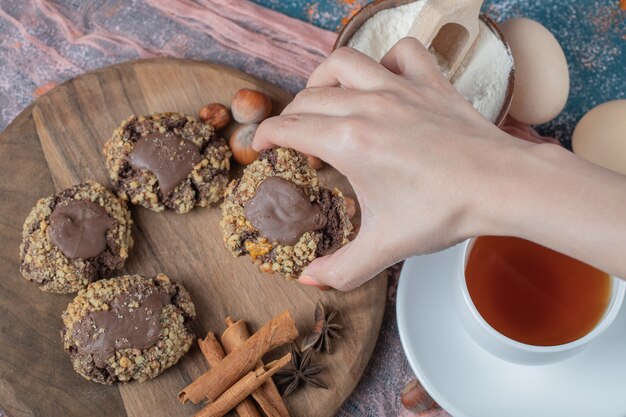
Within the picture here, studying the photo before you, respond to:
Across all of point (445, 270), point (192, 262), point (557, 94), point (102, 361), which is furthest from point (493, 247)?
point (102, 361)

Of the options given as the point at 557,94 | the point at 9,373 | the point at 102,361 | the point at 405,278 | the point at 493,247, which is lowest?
the point at 9,373

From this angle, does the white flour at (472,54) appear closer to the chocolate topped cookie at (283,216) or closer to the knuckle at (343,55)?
the knuckle at (343,55)

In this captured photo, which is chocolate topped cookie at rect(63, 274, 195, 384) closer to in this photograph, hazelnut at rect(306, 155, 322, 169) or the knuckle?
hazelnut at rect(306, 155, 322, 169)

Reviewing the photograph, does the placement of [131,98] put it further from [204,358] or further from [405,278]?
[405,278]

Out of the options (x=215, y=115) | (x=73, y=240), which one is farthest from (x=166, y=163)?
(x=73, y=240)

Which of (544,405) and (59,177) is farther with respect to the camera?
(59,177)

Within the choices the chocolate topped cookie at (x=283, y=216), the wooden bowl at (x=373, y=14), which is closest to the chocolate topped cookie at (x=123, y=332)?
the chocolate topped cookie at (x=283, y=216)

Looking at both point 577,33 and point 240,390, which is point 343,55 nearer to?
point 240,390
